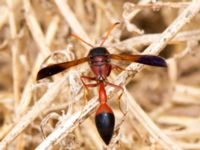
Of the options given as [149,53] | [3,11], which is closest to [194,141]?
[149,53]

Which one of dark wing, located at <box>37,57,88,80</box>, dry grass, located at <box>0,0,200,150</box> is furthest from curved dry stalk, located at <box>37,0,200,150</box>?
dark wing, located at <box>37,57,88,80</box>

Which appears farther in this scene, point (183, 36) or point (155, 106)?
point (155, 106)

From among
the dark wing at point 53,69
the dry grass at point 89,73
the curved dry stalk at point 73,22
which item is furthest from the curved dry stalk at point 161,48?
the curved dry stalk at point 73,22

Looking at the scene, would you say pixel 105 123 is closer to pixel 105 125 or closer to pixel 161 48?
pixel 105 125

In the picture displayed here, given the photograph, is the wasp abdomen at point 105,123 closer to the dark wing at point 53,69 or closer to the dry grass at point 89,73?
the dry grass at point 89,73

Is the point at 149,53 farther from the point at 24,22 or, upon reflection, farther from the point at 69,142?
the point at 24,22

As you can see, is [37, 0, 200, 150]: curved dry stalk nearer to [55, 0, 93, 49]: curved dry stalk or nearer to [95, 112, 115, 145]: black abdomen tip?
[95, 112, 115, 145]: black abdomen tip

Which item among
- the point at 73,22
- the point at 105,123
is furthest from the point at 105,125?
the point at 73,22
